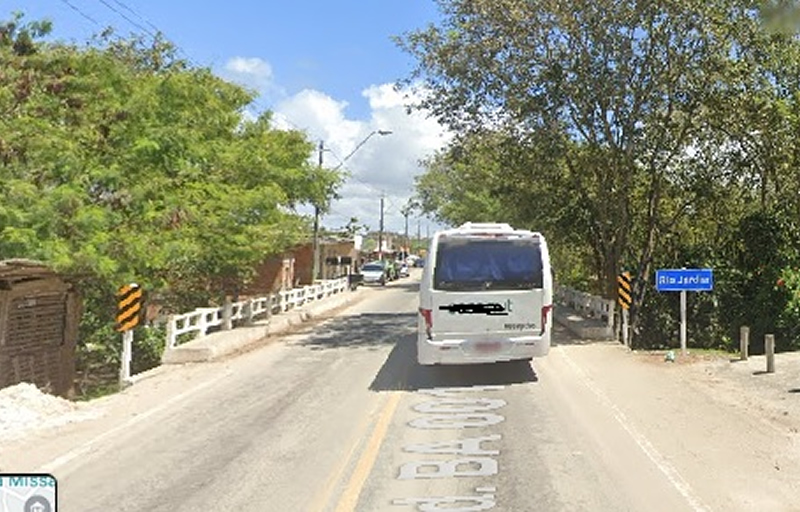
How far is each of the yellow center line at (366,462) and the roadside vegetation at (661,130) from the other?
1129cm

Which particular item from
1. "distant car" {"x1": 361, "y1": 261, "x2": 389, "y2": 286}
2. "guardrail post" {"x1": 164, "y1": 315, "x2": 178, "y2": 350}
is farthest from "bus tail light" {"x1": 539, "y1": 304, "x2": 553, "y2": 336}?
"distant car" {"x1": 361, "y1": 261, "x2": 389, "y2": 286}

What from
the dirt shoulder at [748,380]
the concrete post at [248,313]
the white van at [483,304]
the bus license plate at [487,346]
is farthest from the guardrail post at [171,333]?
the dirt shoulder at [748,380]

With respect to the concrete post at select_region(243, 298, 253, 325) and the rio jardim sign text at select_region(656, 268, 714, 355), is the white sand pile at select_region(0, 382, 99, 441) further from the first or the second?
the rio jardim sign text at select_region(656, 268, 714, 355)

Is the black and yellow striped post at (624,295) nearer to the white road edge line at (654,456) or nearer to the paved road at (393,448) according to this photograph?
the paved road at (393,448)

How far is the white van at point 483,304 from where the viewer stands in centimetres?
1150

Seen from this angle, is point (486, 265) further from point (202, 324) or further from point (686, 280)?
point (202, 324)

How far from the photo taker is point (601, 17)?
17344 mm

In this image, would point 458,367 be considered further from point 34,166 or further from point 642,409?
point 34,166

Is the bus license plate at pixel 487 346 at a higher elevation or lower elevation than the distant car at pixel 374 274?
lower

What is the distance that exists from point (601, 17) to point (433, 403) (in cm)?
1160

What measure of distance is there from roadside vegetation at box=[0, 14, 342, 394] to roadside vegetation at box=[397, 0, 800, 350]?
6.13 metres

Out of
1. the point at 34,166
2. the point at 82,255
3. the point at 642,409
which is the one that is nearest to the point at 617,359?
the point at 642,409

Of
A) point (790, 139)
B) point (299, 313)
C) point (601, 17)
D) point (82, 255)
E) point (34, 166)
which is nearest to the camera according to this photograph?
point (82, 255)

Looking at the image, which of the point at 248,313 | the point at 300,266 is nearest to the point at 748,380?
the point at 248,313
